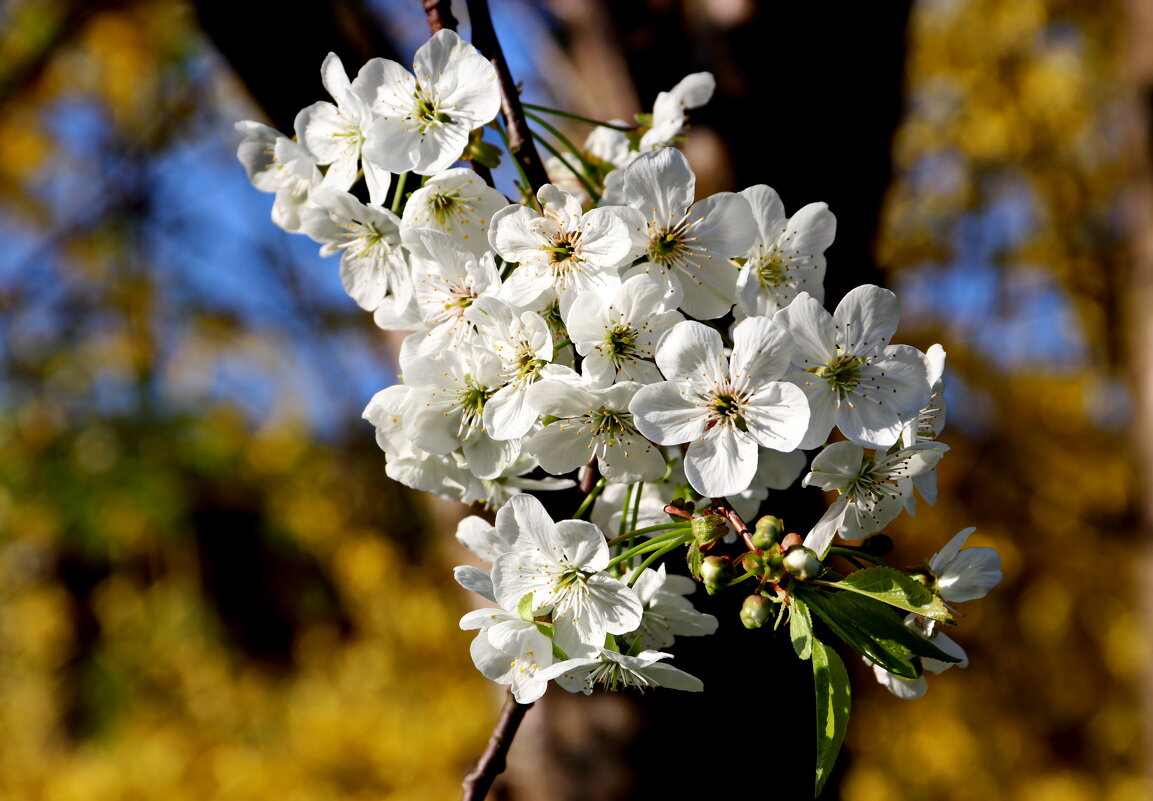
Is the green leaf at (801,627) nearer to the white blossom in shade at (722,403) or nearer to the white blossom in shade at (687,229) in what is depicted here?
the white blossom in shade at (722,403)

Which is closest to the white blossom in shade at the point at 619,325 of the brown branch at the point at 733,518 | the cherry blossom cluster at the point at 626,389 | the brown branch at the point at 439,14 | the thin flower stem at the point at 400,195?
the cherry blossom cluster at the point at 626,389

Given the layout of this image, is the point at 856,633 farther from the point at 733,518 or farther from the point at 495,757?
the point at 495,757

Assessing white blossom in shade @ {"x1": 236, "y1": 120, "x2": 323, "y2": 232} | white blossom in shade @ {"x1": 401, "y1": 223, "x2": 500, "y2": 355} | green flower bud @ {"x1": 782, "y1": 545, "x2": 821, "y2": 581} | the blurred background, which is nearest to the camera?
green flower bud @ {"x1": 782, "y1": 545, "x2": 821, "y2": 581}

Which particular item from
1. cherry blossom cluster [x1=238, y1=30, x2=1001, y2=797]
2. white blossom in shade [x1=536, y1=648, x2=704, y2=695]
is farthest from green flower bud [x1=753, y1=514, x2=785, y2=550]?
white blossom in shade [x1=536, y1=648, x2=704, y2=695]

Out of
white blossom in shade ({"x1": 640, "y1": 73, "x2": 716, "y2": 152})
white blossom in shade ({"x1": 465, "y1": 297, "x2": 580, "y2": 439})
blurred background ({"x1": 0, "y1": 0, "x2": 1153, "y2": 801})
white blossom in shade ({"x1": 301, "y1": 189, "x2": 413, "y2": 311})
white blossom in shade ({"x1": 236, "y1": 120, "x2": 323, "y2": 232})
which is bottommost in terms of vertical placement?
blurred background ({"x1": 0, "y1": 0, "x2": 1153, "y2": 801})

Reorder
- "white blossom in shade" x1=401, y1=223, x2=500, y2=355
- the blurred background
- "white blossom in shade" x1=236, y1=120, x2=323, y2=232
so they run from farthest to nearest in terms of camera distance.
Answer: the blurred background, "white blossom in shade" x1=236, y1=120, x2=323, y2=232, "white blossom in shade" x1=401, y1=223, x2=500, y2=355

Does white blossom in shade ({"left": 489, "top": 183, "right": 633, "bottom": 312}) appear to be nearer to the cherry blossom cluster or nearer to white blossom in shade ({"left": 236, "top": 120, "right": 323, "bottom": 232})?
the cherry blossom cluster

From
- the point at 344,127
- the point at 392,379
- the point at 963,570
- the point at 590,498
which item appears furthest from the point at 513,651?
the point at 392,379
